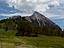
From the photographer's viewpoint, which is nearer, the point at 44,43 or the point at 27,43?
the point at 27,43

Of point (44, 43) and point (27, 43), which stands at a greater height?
point (27, 43)

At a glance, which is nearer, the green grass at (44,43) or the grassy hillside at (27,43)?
the grassy hillside at (27,43)

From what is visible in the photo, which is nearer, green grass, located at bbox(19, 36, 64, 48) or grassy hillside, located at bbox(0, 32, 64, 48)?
grassy hillside, located at bbox(0, 32, 64, 48)
